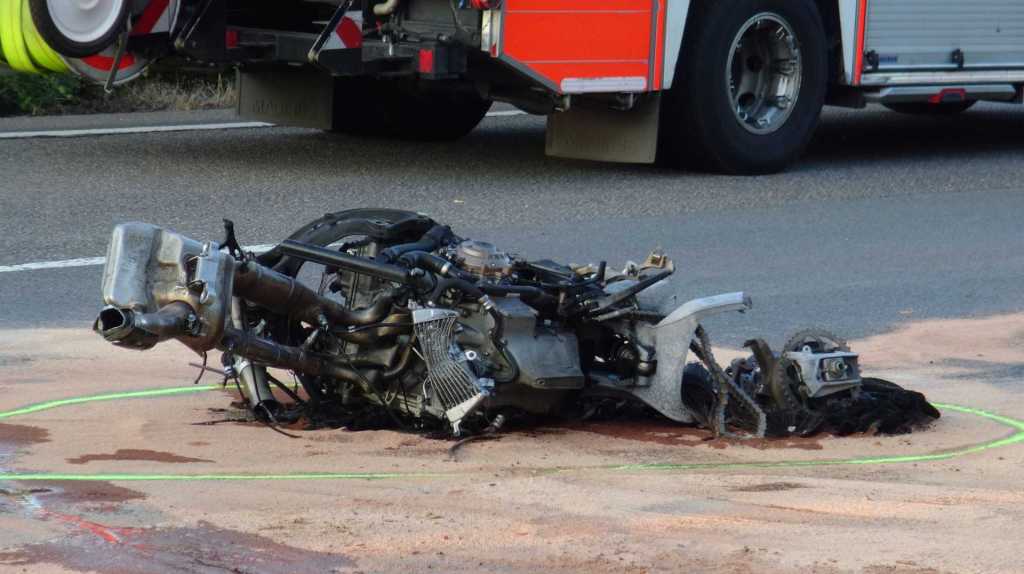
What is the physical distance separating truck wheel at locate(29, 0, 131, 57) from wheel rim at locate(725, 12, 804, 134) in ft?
13.2

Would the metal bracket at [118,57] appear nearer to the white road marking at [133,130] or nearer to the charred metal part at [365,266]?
the white road marking at [133,130]

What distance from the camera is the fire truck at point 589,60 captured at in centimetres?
1088

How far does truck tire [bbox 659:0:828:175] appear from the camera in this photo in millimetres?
11844

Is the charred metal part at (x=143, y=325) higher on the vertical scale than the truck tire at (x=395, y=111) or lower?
lower

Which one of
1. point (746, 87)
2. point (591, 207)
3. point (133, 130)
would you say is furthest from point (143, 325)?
point (133, 130)

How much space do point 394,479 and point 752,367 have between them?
156cm

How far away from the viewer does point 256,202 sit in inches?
A: 420

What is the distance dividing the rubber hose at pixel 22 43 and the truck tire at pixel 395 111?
273 cm

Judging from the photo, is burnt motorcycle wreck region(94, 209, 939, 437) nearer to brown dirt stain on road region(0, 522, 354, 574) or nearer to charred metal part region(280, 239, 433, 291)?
charred metal part region(280, 239, 433, 291)

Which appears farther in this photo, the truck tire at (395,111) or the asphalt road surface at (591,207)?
the truck tire at (395,111)

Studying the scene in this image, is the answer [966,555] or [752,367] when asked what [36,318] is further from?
[966,555]

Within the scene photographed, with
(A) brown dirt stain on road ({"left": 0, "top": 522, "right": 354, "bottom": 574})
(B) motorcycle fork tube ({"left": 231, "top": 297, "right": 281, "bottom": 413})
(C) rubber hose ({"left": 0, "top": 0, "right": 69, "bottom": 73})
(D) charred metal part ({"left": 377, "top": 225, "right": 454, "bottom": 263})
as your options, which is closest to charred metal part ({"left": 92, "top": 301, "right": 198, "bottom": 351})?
(A) brown dirt stain on road ({"left": 0, "top": 522, "right": 354, "bottom": 574})

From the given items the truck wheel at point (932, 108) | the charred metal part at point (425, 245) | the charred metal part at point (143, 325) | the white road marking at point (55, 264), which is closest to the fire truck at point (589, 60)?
the white road marking at point (55, 264)

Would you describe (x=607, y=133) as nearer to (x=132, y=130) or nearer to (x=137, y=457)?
(x=132, y=130)
